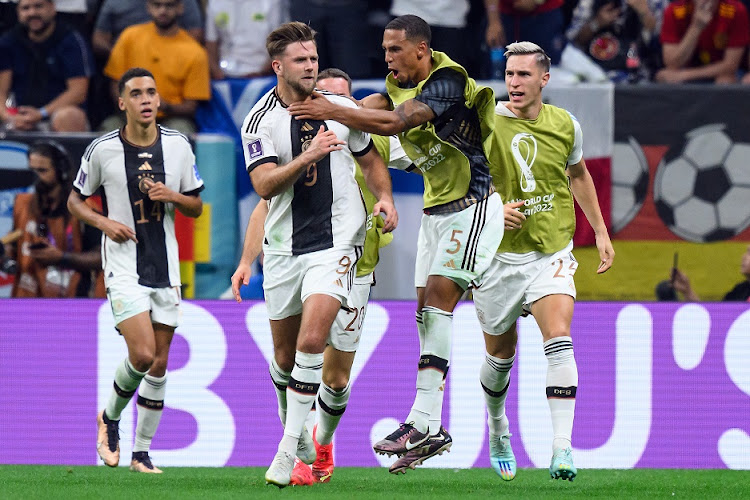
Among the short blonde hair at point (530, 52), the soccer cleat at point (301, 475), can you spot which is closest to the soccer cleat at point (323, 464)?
the soccer cleat at point (301, 475)

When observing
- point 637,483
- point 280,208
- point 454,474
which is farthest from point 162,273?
point 637,483

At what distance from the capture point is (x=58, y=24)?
37.7 ft

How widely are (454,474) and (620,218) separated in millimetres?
3069

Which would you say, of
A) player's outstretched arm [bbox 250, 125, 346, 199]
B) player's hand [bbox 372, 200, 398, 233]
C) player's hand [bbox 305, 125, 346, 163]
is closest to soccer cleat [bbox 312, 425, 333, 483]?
player's hand [bbox 372, 200, 398, 233]

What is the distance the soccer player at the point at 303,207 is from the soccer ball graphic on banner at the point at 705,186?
4348mm

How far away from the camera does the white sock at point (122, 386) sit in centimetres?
844

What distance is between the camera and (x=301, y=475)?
759 cm

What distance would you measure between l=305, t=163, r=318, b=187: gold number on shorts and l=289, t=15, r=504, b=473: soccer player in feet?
1.51

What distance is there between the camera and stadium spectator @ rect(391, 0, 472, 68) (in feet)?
37.3

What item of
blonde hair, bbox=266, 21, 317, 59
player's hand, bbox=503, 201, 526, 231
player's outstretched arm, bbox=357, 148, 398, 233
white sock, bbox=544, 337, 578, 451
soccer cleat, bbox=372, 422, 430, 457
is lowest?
soccer cleat, bbox=372, 422, 430, 457

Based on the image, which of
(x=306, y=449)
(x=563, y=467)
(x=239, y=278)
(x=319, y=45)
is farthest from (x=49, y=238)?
(x=563, y=467)

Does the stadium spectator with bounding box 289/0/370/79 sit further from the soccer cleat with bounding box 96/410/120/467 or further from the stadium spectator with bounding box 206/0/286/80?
the soccer cleat with bounding box 96/410/120/467

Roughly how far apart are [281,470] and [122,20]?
6442 millimetres

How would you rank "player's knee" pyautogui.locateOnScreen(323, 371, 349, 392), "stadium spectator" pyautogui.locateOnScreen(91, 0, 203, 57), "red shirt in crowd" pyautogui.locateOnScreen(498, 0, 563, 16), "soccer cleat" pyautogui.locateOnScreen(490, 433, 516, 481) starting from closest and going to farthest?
"player's knee" pyautogui.locateOnScreen(323, 371, 349, 392)
"soccer cleat" pyautogui.locateOnScreen(490, 433, 516, 481)
"red shirt in crowd" pyautogui.locateOnScreen(498, 0, 563, 16)
"stadium spectator" pyautogui.locateOnScreen(91, 0, 203, 57)
